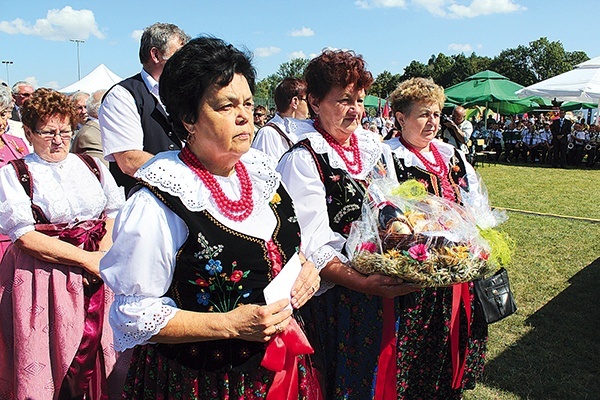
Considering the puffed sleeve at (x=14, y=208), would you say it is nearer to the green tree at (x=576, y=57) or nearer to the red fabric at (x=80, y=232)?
the red fabric at (x=80, y=232)

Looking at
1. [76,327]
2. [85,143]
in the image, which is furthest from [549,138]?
[76,327]

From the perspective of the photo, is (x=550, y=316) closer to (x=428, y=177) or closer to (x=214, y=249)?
(x=428, y=177)

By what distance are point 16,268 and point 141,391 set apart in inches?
51.7

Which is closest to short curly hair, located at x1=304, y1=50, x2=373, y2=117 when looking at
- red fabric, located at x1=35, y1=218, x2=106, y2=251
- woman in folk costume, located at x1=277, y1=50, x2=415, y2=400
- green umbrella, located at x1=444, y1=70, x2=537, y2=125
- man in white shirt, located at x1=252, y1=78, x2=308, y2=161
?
woman in folk costume, located at x1=277, y1=50, x2=415, y2=400

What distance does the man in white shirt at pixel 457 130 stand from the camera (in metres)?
7.34

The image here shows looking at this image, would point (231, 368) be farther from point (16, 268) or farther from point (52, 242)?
point (16, 268)

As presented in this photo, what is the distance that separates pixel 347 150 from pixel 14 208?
1674 millimetres

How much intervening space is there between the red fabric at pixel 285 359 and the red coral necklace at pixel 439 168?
1376 millimetres

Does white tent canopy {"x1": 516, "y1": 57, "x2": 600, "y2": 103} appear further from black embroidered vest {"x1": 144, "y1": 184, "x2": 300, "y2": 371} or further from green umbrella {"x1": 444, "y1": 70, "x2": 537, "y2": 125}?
black embroidered vest {"x1": 144, "y1": 184, "x2": 300, "y2": 371}

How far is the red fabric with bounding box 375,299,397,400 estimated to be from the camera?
2.45m

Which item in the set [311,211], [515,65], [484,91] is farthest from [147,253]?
[515,65]

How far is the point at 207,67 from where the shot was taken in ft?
5.57

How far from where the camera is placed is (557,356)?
13.1ft

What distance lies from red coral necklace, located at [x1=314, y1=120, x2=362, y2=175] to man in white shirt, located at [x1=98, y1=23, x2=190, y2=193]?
3.53ft
